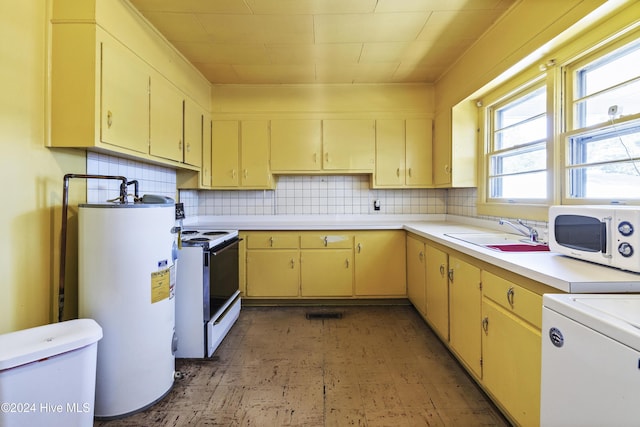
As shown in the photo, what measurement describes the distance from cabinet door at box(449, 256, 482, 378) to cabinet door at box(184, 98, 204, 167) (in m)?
2.50

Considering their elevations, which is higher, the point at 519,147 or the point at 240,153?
the point at 240,153

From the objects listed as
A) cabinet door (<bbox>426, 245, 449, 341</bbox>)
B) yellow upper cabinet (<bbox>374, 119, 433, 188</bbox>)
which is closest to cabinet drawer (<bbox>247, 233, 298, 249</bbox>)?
yellow upper cabinet (<bbox>374, 119, 433, 188</bbox>)

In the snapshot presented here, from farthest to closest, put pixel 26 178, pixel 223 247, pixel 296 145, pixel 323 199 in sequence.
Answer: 1. pixel 323 199
2. pixel 296 145
3. pixel 223 247
4. pixel 26 178

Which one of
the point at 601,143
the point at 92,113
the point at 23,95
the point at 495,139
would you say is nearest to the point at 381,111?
the point at 495,139

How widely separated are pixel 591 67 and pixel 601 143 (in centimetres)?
47

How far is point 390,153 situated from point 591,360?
9.19 ft

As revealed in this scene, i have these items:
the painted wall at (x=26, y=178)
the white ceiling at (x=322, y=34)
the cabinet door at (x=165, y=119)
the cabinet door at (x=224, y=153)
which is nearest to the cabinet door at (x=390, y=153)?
the white ceiling at (x=322, y=34)

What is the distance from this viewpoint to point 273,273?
318 centimetres

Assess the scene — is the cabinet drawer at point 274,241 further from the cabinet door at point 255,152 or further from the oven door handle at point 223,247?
the cabinet door at point 255,152

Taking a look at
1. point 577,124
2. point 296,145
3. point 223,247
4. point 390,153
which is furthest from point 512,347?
point 296,145

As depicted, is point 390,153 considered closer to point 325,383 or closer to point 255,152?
point 255,152

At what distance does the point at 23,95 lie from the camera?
1490 mm

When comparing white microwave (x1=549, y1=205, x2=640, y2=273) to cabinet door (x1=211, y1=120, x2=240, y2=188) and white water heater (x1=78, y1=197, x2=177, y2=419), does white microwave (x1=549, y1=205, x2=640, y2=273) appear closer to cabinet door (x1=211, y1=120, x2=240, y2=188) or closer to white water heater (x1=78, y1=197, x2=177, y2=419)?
white water heater (x1=78, y1=197, x2=177, y2=419)

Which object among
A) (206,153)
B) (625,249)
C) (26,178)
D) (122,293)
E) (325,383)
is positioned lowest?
(325,383)
